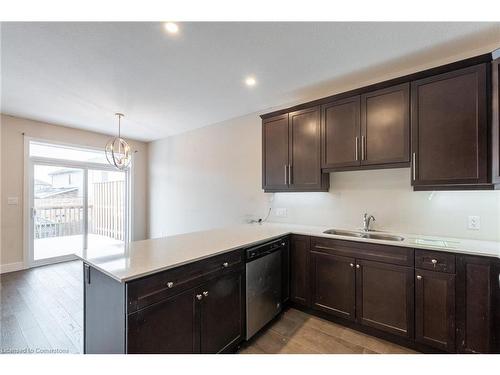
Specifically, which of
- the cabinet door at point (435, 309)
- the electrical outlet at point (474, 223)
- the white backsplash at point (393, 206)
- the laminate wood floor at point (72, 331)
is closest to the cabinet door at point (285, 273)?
the laminate wood floor at point (72, 331)

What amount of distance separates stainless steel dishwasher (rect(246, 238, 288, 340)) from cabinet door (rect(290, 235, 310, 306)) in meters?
0.10

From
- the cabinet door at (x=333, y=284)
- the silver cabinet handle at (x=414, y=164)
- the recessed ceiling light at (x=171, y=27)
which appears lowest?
the cabinet door at (x=333, y=284)

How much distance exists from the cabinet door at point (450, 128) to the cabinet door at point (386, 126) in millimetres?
70

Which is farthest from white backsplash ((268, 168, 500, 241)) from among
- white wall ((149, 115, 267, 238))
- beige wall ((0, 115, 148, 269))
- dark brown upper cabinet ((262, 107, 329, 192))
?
beige wall ((0, 115, 148, 269))

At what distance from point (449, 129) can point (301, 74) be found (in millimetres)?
1468

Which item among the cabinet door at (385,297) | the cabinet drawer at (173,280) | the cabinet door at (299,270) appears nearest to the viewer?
the cabinet drawer at (173,280)

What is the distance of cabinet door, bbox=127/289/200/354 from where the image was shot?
3.99ft

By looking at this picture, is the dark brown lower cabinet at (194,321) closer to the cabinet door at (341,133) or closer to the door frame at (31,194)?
the cabinet door at (341,133)

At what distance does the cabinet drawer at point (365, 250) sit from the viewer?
6.29ft

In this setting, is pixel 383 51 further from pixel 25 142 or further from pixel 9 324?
pixel 25 142

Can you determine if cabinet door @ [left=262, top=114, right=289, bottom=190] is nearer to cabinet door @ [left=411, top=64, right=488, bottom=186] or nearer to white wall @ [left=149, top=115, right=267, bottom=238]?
white wall @ [left=149, top=115, right=267, bottom=238]

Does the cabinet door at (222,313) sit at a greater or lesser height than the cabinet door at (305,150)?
lesser

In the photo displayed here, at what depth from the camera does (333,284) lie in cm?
229

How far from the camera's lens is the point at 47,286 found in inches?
126
